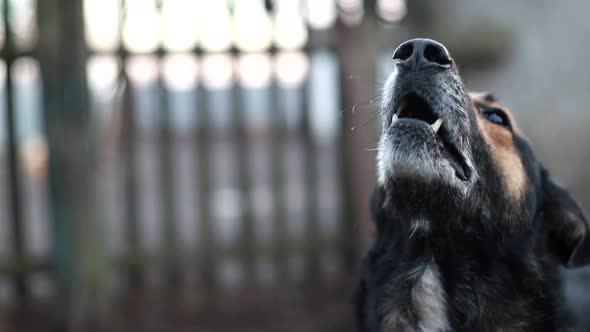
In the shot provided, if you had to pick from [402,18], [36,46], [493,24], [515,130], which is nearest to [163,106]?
[36,46]

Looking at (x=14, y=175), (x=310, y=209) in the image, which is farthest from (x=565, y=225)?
(x=14, y=175)

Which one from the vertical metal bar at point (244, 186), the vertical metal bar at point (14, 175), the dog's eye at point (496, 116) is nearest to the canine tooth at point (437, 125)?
the dog's eye at point (496, 116)

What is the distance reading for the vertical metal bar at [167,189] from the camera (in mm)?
5770

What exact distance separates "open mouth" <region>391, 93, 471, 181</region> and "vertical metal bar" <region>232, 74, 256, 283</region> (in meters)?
3.22

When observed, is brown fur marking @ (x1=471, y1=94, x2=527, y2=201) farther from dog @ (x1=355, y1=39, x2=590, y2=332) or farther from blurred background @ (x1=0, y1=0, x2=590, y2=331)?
blurred background @ (x1=0, y1=0, x2=590, y2=331)

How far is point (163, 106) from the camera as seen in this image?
5.85 metres

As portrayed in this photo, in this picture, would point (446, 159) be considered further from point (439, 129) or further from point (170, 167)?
point (170, 167)

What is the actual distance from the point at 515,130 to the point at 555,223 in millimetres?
420

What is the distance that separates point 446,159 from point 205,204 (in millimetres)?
3528

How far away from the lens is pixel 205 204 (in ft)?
19.1

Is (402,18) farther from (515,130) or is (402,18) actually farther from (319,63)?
(515,130)

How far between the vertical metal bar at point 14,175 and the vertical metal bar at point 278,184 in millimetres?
1968

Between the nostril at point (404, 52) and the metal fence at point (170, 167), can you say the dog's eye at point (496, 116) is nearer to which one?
the nostril at point (404, 52)

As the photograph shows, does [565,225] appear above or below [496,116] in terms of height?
below
